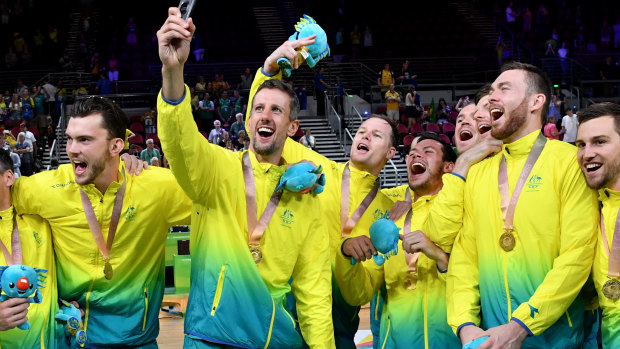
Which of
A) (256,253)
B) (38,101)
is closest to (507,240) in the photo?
(256,253)

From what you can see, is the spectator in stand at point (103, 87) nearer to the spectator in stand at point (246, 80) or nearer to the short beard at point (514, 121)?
the spectator in stand at point (246, 80)

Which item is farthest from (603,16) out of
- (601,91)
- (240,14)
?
(240,14)

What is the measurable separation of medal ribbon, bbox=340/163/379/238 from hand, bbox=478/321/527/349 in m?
1.49

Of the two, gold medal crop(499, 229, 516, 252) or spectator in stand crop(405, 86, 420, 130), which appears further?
spectator in stand crop(405, 86, 420, 130)

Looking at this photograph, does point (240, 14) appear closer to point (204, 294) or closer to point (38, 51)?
point (38, 51)

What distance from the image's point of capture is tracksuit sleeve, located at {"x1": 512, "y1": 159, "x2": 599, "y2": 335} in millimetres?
4305

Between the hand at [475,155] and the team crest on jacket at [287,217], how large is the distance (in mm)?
932

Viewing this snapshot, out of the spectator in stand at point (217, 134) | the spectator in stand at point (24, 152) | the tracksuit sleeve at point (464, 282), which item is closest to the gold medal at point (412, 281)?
the tracksuit sleeve at point (464, 282)

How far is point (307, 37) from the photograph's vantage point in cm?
517

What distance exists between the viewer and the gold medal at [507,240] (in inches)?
176

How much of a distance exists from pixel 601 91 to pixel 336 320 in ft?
67.7

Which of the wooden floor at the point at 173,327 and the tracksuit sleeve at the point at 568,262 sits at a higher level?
the tracksuit sleeve at the point at 568,262

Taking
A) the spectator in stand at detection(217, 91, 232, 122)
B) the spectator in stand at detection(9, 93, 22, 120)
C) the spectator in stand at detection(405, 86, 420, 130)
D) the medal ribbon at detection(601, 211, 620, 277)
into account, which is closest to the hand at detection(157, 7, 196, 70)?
the medal ribbon at detection(601, 211, 620, 277)

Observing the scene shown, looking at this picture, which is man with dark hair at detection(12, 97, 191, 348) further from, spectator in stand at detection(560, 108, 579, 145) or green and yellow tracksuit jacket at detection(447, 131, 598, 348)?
spectator in stand at detection(560, 108, 579, 145)
